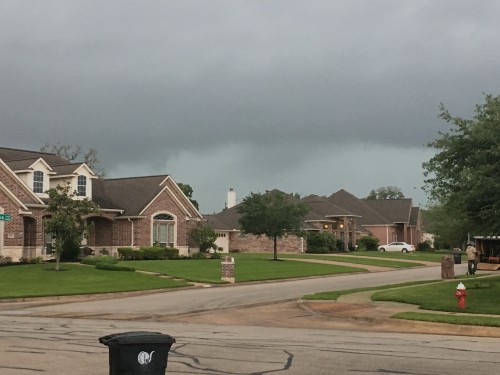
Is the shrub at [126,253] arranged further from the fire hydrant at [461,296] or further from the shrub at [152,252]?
the fire hydrant at [461,296]

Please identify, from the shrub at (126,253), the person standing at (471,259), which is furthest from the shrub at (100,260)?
the person standing at (471,259)

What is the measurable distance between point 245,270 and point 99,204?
13868mm

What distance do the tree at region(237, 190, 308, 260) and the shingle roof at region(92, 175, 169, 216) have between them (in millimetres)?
7794

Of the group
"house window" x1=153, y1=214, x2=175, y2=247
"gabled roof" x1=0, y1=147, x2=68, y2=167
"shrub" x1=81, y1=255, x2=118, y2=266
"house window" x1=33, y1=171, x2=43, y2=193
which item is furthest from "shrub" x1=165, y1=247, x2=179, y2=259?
"gabled roof" x1=0, y1=147, x2=68, y2=167

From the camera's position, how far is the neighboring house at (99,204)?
133 ft

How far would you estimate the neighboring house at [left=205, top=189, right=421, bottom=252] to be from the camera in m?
73.2

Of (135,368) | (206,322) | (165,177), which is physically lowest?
(206,322)

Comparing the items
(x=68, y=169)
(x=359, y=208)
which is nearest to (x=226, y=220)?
(x=359, y=208)

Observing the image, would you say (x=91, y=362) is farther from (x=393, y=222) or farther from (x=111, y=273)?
(x=393, y=222)

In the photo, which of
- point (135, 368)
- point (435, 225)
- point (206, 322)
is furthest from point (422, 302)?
point (435, 225)

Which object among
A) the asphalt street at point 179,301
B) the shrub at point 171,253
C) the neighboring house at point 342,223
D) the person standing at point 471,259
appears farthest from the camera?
the neighboring house at point 342,223

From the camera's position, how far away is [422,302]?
21.6 meters

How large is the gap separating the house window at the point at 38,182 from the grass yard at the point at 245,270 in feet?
27.0

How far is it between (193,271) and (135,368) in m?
33.7
